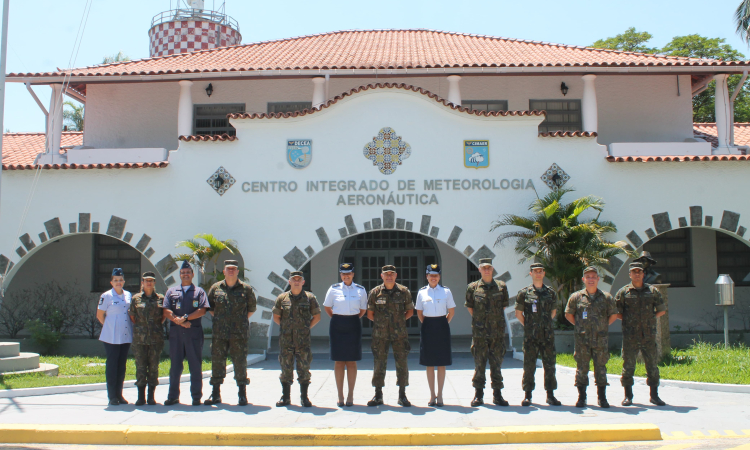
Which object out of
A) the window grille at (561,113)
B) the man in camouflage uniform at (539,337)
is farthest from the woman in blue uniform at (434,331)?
the window grille at (561,113)

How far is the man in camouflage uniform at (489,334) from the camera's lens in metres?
8.00

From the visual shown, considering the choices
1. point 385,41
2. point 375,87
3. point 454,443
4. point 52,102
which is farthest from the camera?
point 385,41

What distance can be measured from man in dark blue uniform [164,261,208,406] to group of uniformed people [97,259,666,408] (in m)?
0.01

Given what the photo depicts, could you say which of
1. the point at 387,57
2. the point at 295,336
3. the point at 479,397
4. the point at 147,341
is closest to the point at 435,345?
the point at 479,397

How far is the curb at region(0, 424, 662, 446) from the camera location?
21.7ft

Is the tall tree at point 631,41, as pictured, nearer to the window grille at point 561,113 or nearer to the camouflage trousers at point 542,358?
the window grille at point 561,113

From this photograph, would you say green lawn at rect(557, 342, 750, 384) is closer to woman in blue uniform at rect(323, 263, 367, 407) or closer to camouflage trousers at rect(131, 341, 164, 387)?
woman in blue uniform at rect(323, 263, 367, 407)

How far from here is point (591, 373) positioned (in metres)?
9.89

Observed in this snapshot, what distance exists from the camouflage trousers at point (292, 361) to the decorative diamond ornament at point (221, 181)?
566 centimetres

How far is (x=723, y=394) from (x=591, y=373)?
179 centimetres

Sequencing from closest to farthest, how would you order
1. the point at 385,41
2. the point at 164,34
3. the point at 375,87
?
the point at 375,87, the point at 385,41, the point at 164,34

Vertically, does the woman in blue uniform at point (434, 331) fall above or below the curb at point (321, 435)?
A: above

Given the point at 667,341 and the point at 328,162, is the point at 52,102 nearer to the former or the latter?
the point at 328,162

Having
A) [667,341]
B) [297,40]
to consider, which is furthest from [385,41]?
[667,341]
